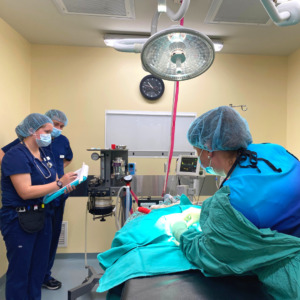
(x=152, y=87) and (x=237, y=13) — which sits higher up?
(x=237, y=13)

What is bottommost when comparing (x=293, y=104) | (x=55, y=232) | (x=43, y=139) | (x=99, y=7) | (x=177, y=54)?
(x=55, y=232)

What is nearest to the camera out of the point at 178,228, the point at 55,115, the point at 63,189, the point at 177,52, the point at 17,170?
the point at 177,52

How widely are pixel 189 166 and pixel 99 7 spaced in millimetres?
1584

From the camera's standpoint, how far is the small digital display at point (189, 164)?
2127mm

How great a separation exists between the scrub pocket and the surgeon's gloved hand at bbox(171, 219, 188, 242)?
39.5 inches

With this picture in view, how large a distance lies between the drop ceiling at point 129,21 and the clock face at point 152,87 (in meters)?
0.55

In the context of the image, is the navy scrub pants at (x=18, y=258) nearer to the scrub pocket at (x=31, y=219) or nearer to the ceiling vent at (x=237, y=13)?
the scrub pocket at (x=31, y=219)

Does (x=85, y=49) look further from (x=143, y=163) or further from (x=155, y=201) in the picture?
(x=155, y=201)

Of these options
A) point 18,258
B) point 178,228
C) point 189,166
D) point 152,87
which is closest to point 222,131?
point 178,228

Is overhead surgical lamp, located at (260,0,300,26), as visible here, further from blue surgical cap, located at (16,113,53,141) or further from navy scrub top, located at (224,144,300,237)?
blue surgical cap, located at (16,113,53,141)

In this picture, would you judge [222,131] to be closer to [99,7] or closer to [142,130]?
[99,7]

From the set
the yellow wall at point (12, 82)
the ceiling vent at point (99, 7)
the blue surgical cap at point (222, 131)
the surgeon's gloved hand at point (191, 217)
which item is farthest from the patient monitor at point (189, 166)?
the yellow wall at point (12, 82)

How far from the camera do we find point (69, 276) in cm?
257

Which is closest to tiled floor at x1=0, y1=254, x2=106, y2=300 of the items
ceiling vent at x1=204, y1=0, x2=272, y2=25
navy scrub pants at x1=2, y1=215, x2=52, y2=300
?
navy scrub pants at x1=2, y1=215, x2=52, y2=300
